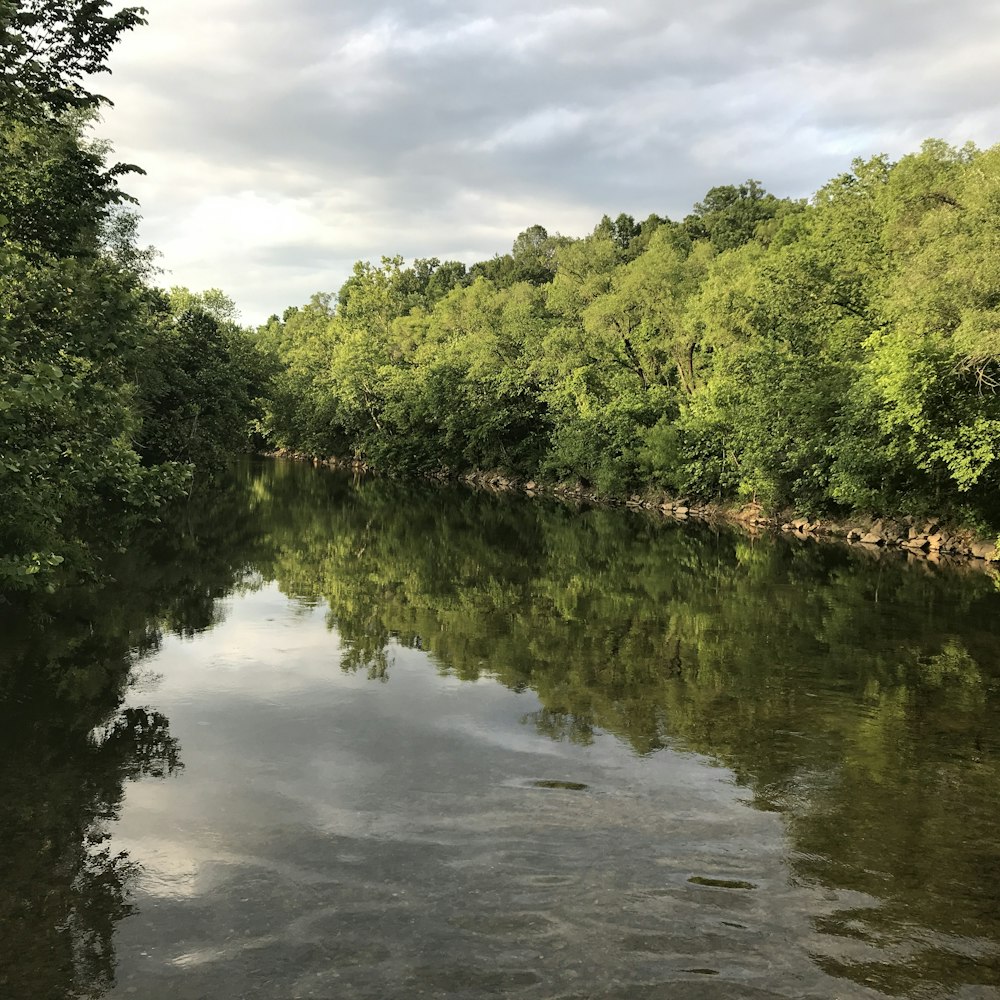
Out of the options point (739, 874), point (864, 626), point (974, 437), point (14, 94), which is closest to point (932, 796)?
point (739, 874)

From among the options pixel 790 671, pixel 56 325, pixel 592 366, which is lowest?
pixel 790 671

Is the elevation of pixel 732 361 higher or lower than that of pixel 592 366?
lower

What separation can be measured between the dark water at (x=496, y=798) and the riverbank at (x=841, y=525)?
10.6 m

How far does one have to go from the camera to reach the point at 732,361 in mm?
40031

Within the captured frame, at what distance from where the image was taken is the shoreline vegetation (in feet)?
41.1

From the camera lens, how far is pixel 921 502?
105ft

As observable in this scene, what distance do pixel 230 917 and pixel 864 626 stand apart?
1554cm

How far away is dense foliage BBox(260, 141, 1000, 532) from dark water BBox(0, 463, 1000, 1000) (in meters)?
9.58

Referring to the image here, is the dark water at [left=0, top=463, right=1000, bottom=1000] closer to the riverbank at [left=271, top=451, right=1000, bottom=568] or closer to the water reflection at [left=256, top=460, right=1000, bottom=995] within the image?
the water reflection at [left=256, top=460, right=1000, bottom=995]

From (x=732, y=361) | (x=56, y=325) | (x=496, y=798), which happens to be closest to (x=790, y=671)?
(x=496, y=798)

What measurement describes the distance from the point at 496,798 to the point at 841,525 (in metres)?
31.0

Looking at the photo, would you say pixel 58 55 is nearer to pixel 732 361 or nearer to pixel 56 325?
pixel 56 325

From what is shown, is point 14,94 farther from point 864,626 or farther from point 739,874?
point 864,626

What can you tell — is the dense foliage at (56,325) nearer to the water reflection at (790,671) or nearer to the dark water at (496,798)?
the dark water at (496,798)
